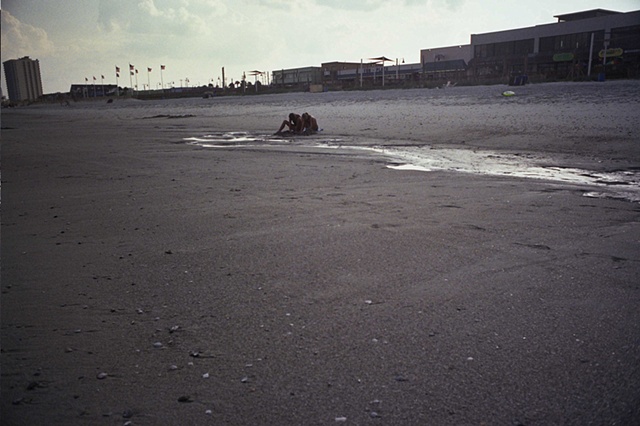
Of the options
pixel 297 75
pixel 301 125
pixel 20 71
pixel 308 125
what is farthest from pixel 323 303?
pixel 297 75

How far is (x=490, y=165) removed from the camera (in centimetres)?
773

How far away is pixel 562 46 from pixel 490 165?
62094 mm

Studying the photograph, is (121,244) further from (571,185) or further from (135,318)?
(571,185)

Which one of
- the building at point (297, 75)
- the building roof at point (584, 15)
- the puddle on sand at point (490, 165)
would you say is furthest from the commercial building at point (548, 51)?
the puddle on sand at point (490, 165)

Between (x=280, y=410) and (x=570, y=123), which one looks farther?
(x=570, y=123)

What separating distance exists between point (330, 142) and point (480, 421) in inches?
414

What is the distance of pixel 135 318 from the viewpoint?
8.16 feet

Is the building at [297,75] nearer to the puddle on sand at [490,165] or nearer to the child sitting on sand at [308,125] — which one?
the child sitting on sand at [308,125]

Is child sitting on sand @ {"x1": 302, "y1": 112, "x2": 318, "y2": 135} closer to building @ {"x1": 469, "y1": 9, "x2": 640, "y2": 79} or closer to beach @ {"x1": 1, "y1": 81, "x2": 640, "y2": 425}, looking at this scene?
beach @ {"x1": 1, "y1": 81, "x2": 640, "y2": 425}

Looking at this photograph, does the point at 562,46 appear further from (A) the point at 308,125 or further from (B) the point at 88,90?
(B) the point at 88,90

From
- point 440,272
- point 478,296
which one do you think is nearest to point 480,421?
point 478,296

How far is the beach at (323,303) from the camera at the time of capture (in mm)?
1817

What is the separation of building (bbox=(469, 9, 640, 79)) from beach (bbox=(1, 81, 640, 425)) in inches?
1902

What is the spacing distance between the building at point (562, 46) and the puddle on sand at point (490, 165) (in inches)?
1677
